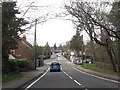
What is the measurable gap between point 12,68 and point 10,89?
11286mm

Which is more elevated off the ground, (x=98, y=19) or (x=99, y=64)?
(x=98, y=19)

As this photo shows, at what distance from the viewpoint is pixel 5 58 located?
19594 millimetres

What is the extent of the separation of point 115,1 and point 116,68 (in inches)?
424

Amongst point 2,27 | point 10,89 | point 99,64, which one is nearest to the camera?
point 10,89

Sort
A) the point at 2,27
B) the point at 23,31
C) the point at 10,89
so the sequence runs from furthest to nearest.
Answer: the point at 23,31 < the point at 2,27 < the point at 10,89

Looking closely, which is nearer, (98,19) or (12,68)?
(98,19)

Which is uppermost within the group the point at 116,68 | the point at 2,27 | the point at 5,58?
the point at 2,27

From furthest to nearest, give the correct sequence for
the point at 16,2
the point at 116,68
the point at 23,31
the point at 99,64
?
1. the point at 99,64
2. the point at 116,68
3. the point at 23,31
4. the point at 16,2

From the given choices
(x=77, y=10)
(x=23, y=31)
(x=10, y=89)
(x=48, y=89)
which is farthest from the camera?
(x=77, y=10)

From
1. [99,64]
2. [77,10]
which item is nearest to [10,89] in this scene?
[77,10]

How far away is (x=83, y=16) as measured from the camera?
19.3 m

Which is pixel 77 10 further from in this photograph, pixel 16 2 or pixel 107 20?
pixel 16 2

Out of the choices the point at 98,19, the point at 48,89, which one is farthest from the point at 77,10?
the point at 48,89

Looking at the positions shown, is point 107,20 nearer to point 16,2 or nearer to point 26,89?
point 16,2
